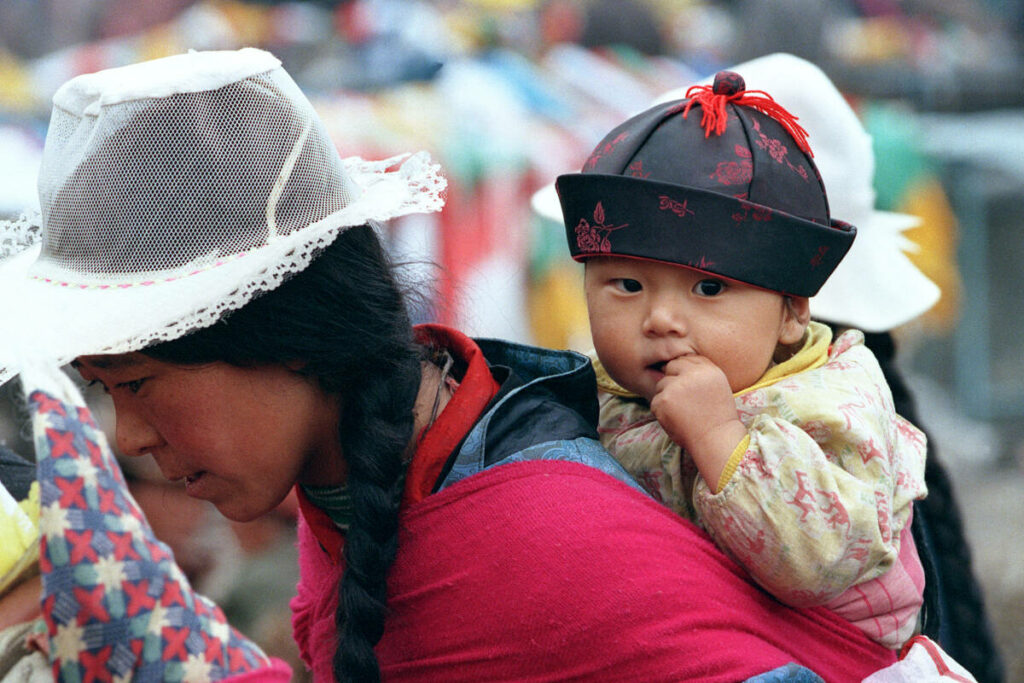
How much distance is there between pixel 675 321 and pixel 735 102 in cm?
37

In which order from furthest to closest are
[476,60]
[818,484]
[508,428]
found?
[476,60] < [508,428] < [818,484]

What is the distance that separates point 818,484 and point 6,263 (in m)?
1.24

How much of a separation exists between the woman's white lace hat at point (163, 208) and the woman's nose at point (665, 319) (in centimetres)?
47

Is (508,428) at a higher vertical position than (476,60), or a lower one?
higher

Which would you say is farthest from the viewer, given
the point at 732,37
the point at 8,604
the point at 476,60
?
the point at 732,37

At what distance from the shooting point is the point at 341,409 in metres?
1.62

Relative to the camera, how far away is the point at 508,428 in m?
1.58

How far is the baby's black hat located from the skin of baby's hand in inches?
6.4

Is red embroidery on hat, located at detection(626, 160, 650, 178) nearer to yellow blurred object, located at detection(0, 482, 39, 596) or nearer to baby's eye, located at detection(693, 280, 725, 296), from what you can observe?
baby's eye, located at detection(693, 280, 725, 296)

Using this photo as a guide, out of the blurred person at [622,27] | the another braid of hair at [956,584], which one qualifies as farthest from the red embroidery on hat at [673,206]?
the blurred person at [622,27]

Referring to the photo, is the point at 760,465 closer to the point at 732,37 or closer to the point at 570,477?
the point at 570,477

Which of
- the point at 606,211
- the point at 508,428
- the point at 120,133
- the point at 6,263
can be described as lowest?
the point at 508,428

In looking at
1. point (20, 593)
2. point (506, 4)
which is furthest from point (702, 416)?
point (506, 4)

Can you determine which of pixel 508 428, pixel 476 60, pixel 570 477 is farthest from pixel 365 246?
pixel 476 60
